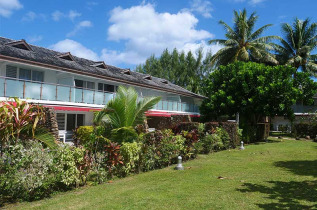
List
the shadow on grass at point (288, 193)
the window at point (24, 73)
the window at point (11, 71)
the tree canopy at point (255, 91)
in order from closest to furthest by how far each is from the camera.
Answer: the shadow on grass at point (288, 193) → the window at point (11, 71) → the window at point (24, 73) → the tree canopy at point (255, 91)

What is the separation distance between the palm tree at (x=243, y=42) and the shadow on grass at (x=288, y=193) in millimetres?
28705

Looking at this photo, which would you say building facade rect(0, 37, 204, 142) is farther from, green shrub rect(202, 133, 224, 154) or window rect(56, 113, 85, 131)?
green shrub rect(202, 133, 224, 154)

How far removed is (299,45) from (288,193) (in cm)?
3591

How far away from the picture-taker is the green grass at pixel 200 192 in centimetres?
643

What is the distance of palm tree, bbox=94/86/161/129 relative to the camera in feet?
39.9

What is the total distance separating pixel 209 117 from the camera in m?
28.5

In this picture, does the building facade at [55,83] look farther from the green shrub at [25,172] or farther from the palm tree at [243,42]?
the palm tree at [243,42]

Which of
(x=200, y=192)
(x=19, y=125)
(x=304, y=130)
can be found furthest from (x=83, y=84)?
(x=304, y=130)

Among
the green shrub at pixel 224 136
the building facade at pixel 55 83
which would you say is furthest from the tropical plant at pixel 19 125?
the green shrub at pixel 224 136

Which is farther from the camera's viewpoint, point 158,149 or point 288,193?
point 158,149

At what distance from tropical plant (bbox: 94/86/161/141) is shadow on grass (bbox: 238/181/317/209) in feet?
19.3

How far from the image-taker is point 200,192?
742 cm

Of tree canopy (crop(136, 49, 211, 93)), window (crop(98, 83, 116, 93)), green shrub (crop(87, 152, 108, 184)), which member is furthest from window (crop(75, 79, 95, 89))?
tree canopy (crop(136, 49, 211, 93))

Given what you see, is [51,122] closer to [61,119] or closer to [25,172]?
[61,119]
